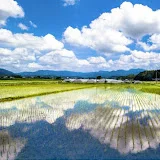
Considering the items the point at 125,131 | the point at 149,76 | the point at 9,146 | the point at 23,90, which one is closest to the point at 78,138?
the point at 125,131

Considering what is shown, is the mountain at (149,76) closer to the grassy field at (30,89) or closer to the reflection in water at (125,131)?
the grassy field at (30,89)

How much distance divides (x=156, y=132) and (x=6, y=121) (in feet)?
19.9

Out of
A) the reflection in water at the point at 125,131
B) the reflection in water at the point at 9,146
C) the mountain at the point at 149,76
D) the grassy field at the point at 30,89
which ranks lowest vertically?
the grassy field at the point at 30,89

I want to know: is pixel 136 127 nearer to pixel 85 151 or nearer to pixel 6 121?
pixel 85 151

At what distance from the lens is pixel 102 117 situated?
12172 millimetres

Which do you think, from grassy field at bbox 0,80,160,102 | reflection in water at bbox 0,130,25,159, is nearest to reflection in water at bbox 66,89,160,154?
reflection in water at bbox 0,130,25,159

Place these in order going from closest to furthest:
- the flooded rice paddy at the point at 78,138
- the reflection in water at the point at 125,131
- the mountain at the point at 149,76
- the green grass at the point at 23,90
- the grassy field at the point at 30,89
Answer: the flooded rice paddy at the point at 78,138
the reflection in water at the point at 125,131
the green grass at the point at 23,90
the grassy field at the point at 30,89
the mountain at the point at 149,76

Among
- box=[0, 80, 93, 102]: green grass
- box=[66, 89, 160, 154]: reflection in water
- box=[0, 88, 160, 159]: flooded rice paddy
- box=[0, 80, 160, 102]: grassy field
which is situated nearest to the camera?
box=[0, 88, 160, 159]: flooded rice paddy

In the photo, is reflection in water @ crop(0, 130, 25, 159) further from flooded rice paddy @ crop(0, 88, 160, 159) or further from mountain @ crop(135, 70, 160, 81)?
mountain @ crop(135, 70, 160, 81)

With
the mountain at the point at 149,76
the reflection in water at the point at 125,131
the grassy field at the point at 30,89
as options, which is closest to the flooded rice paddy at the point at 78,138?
→ the reflection in water at the point at 125,131

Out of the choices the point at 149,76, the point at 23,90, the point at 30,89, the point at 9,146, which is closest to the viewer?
the point at 9,146

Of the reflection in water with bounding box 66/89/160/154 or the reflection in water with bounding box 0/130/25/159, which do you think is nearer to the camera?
the reflection in water with bounding box 0/130/25/159

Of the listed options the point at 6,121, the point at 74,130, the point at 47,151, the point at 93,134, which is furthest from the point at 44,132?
the point at 6,121

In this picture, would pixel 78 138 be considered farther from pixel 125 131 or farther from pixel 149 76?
pixel 149 76
